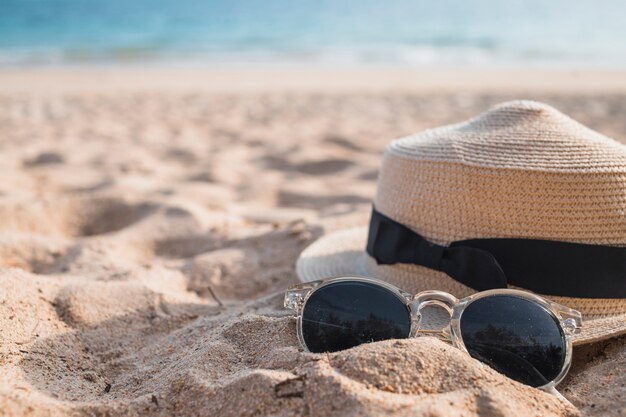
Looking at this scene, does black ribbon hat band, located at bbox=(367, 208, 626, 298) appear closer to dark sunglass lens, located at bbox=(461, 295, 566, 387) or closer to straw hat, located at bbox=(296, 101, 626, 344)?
straw hat, located at bbox=(296, 101, 626, 344)

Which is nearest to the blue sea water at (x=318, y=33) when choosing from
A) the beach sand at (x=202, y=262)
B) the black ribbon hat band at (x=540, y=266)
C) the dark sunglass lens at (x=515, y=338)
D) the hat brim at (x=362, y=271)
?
the beach sand at (x=202, y=262)

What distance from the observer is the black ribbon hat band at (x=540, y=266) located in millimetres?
1408

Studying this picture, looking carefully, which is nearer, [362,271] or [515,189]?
[515,189]

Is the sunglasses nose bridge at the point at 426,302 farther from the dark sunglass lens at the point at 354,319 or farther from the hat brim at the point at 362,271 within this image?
the hat brim at the point at 362,271

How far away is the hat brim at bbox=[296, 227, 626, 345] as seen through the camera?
4.50 feet

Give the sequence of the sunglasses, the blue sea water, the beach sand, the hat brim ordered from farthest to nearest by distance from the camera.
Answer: the blue sea water < the hat brim < the sunglasses < the beach sand

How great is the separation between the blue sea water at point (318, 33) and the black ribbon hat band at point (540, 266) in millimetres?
9149

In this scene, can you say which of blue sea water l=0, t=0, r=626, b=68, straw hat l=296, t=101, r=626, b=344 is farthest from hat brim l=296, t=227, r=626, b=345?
blue sea water l=0, t=0, r=626, b=68

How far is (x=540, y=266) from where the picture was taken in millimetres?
1420

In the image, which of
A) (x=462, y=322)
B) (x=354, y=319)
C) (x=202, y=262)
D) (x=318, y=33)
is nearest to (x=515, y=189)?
(x=462, y=322)

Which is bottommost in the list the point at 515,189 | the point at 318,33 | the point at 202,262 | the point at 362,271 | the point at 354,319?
the point at 318,33

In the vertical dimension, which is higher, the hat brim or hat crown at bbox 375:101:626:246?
hat crown at bbox 375:101:626:246

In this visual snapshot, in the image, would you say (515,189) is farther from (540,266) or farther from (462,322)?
(462,322)

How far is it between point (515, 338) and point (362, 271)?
64 centimetres
